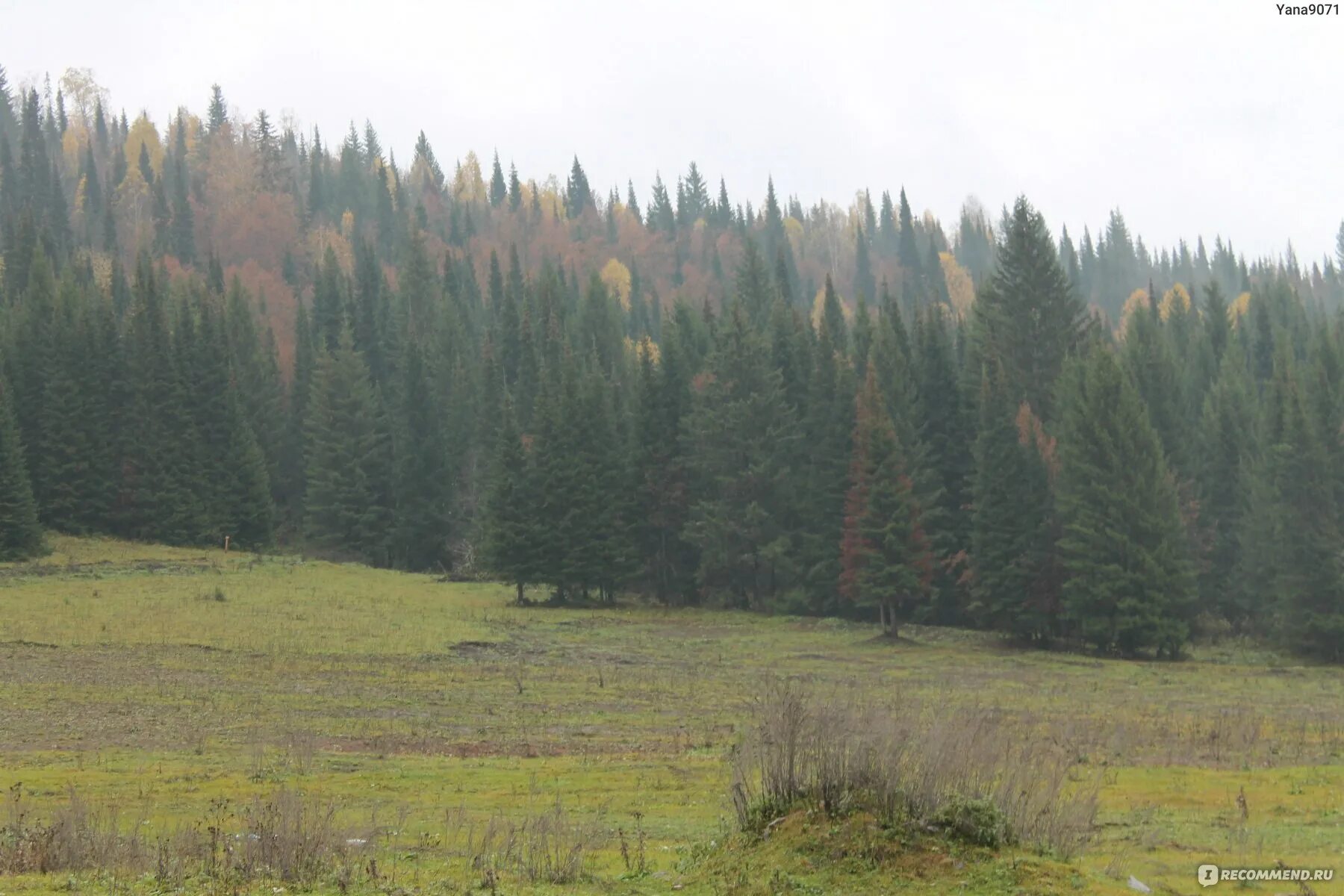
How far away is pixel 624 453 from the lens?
77.9 meters

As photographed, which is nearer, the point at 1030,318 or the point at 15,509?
the point at 15,509

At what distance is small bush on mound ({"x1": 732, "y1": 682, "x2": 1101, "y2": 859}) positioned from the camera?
1209 cm

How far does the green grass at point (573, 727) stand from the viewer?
1298cm

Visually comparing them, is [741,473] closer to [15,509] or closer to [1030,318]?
[1030,318]

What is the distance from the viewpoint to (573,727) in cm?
2831

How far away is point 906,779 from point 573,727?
17.1 meters

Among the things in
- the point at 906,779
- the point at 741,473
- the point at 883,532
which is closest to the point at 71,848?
the point at 906,779

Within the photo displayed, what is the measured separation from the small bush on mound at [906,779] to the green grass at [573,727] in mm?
305

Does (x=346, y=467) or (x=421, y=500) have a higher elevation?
(x=346, y=467)

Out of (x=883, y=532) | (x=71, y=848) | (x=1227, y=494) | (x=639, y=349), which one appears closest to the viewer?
(x=71, y=848)

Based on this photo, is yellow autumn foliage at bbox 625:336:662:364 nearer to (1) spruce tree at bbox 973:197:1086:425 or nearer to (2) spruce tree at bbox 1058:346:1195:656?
(1) spruce tree at bbox 973:197:1086:425

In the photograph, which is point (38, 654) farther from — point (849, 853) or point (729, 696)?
point (849, 853)

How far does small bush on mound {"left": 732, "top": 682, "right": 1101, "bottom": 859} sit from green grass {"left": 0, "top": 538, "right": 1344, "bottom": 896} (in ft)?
1.00

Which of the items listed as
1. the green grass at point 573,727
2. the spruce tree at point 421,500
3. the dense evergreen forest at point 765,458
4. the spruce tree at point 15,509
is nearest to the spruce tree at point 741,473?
the dense evergreen forest at point 765,458
